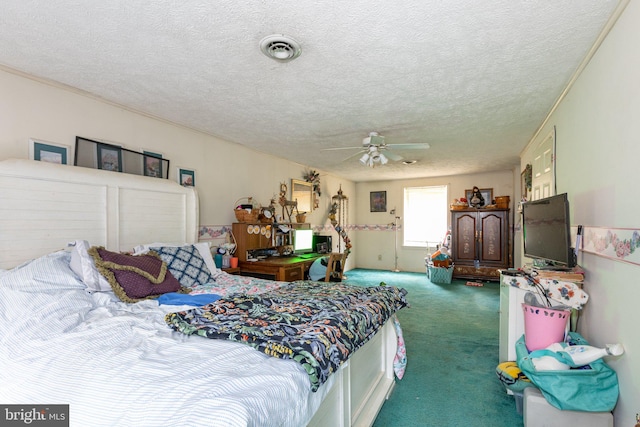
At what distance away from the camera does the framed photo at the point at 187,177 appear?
3.27 meters

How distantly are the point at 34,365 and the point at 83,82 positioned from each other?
207cm

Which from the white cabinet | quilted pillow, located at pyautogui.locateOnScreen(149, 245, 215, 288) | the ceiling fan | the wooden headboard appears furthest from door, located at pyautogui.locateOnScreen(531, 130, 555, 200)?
the wooden headboard

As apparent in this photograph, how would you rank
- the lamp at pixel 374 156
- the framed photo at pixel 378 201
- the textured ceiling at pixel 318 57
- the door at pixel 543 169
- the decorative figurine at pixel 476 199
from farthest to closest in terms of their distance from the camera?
the framed photo at pixel 378 201 < the decorative figurine at pixel 476 199 < the lamp at pixel 374 156 < the door at pixel 543 169 < the textured ceiling at pixel 318 57

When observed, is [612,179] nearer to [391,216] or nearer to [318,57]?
[318,57]

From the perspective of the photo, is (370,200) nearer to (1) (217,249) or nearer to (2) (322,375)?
(1) (217,249)

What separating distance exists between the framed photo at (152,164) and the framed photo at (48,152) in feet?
2.02

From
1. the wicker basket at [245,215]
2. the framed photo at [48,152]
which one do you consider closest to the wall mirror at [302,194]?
the wicker basket at [245,215]

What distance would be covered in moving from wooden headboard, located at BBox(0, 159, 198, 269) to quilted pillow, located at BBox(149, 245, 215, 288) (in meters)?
0.37

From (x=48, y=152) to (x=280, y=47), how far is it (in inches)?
77.7

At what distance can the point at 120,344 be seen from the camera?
4.25 feet

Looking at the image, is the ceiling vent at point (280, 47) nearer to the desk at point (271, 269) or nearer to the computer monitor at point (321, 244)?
the desk at point (271, 269)

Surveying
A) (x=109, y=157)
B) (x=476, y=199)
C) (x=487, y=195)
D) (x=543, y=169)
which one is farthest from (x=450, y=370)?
(x=487, y=195)

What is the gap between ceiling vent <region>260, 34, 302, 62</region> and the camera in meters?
1.70

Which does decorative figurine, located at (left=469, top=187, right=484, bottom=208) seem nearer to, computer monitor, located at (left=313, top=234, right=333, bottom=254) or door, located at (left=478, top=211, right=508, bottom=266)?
door, located at (left=478, top=211, right=508, bottom=266)
